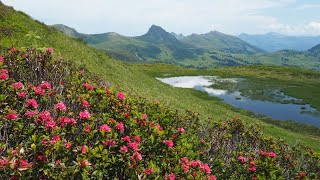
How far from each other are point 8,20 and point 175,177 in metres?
37.6

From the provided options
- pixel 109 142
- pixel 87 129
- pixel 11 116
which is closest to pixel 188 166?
pixel 109 142

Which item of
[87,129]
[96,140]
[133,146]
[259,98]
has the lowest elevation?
[259,98]

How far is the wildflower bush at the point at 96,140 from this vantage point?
7.27 metres

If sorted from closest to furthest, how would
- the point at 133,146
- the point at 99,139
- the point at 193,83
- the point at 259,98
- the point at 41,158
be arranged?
the point at 41,158
the point at 133,146
the point at 99,139
the point at 259,98
the point at 193,83

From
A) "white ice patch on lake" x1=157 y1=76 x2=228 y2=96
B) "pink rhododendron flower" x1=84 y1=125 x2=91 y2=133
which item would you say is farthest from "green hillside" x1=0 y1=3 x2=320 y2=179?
"white ice patch on lake" x1=157 y1=76 x2=228 y2=96

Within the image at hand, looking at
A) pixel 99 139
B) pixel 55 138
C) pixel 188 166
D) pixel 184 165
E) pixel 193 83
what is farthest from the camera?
pixel 193 83

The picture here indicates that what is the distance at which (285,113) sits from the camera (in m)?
67.2

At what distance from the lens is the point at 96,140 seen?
8984mm

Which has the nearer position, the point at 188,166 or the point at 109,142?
the point at 109,142

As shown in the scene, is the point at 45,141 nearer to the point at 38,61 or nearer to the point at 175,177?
the point at 175,177

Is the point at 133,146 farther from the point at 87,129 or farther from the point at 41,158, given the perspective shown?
the point at 41,158

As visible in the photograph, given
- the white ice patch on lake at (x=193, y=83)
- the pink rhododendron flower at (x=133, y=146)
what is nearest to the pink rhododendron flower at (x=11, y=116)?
the pink rhododendron flower at (x=133, y=146)

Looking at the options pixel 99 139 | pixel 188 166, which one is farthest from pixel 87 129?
pixel 188 166

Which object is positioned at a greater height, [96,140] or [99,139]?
[99,139]
